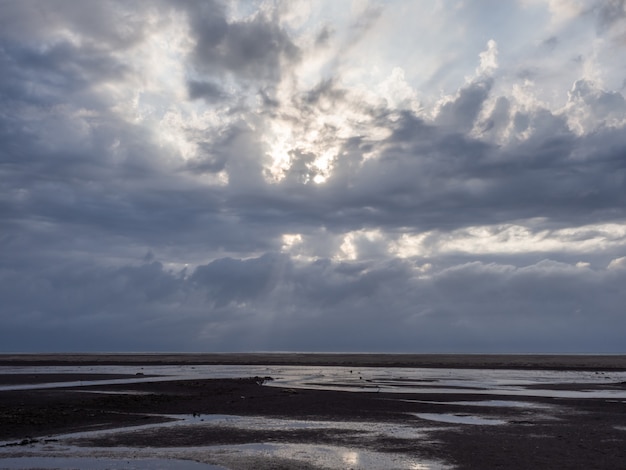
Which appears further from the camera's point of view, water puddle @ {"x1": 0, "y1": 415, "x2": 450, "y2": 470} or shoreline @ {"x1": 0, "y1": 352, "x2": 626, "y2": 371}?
shoreline @ {"x1": 0, "y1": 352, "x2": 626, "y2": 371}

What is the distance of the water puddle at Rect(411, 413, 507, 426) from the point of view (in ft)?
93.5

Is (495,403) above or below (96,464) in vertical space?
above

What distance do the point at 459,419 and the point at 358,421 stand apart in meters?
5.01

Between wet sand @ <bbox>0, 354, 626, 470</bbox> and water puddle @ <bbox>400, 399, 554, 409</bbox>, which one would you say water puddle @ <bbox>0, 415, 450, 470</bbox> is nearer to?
wet sand @ <bbox>0, 354, 626, 470</bbox>

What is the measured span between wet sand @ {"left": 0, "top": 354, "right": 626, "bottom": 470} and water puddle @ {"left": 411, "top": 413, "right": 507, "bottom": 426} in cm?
45

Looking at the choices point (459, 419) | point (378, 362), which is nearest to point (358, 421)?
point (459, 419)

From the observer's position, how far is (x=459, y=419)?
1183 inches

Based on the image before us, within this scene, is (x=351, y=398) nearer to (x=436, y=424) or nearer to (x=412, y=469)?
(x=436, y=424)

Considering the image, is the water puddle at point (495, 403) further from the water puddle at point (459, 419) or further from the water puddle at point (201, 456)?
the water puddle at point (201, 456)

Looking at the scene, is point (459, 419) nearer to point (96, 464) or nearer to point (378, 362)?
point (96, 464)

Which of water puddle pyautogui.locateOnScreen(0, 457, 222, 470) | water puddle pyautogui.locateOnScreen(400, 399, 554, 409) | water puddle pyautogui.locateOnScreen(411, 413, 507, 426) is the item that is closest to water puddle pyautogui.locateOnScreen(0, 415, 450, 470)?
water puddle pyautogui.locateOnScreen(0, 457, 222, 470)

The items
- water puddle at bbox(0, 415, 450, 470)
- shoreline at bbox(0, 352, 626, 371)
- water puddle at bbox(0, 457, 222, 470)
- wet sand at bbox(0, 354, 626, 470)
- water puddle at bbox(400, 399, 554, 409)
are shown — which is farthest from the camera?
shoreline at bbox(0, 352, 626, 371)

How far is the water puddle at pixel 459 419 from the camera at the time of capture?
2850 cm

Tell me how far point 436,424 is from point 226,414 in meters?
11.0
